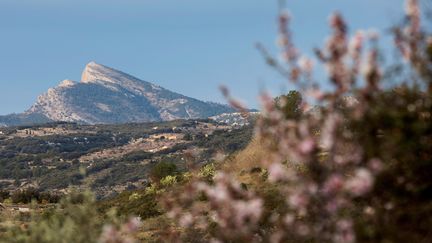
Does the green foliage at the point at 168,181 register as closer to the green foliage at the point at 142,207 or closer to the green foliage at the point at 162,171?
the green foliage at the point at 142,207

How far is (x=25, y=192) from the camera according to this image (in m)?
37.0

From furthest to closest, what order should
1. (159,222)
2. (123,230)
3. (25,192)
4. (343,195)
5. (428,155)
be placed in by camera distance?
(25,192)
(159,222)
(123,230)
(428,155)
(343,195)

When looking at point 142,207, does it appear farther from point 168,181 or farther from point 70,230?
point 70,230

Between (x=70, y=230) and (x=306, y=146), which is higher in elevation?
(x=306, y=146)

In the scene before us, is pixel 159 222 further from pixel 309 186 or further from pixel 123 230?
pixel 309 186

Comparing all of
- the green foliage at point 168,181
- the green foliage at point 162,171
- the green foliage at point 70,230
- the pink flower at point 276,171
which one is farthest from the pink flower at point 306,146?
the green foliage at point 162,171

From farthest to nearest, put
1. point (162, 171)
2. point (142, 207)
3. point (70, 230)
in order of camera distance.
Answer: point (162, 171)
point (142, 207)
point (70, 230)

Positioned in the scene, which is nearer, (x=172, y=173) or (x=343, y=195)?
(x=343, y=195)

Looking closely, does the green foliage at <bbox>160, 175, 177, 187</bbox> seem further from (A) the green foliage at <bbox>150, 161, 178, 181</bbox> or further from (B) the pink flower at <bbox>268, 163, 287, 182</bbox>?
(B) the pink flower at <bbox>268, 163, 287, 182</bbox>

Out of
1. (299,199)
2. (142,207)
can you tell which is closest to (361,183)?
(299,199)

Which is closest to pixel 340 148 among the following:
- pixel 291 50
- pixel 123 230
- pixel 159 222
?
pixel 291 50

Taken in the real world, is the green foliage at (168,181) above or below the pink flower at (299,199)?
above

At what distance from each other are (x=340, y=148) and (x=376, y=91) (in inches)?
23.8

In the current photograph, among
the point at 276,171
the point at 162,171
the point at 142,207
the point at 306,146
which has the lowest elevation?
the point at 142,207
